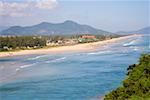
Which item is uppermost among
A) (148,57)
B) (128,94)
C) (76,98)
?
(148,57)

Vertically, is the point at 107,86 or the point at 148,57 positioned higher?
the point at 148,57

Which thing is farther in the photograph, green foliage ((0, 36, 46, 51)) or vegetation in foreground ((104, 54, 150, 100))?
green foliage ((0, 36, 46, 51))

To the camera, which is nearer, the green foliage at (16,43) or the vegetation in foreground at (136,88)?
the vegetation in foreground at (136,88)

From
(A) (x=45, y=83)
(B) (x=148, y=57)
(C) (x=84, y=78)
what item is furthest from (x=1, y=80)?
(B) (x=148, y=57)

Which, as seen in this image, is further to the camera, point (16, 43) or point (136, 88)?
point (16, 43)

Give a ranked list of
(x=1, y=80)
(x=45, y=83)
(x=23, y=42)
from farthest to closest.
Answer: (x=23, y=42), (x=1, y=80), (x=45, y=83)

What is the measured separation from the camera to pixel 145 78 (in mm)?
12156

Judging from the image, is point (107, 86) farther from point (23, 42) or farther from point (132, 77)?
point (23, 42)

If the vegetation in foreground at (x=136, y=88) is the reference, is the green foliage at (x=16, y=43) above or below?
above

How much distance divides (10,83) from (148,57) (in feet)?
46.4

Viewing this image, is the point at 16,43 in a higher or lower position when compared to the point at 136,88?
higher

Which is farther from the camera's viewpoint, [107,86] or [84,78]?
[84,78]

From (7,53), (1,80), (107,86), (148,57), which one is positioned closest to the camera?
(148,57)

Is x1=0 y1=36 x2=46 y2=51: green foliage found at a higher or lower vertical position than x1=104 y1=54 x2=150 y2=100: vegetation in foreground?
higher
